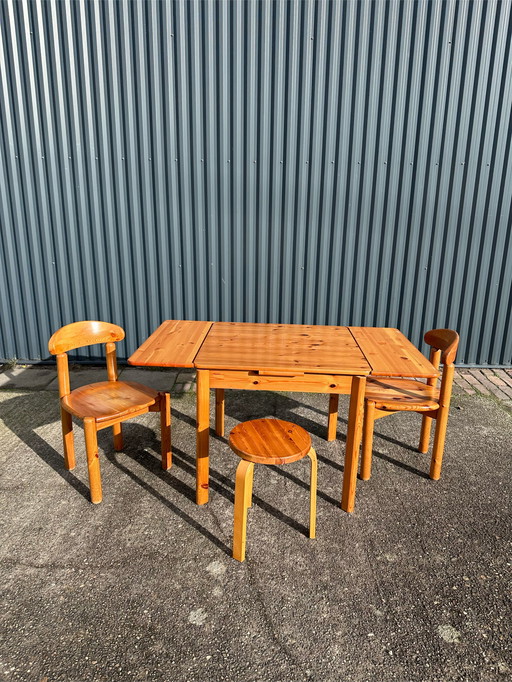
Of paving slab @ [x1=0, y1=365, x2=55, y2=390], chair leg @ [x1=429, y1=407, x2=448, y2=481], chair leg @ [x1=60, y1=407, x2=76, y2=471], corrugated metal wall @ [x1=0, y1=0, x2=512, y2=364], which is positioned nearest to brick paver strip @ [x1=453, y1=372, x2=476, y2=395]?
corrugated metal wall @ [x1=0, y1=0, x2=512, y2=364]

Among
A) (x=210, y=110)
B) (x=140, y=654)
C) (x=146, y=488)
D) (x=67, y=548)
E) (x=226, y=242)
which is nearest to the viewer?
(x=140, y=654)

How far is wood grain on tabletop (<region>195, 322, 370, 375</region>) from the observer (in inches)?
110

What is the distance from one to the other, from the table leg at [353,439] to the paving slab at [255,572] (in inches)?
4.4

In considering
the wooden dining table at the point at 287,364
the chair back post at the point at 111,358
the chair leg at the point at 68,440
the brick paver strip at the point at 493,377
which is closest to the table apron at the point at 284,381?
the wooden dining table at the point at 287,364

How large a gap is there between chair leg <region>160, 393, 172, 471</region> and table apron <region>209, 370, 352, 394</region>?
21.8 inches

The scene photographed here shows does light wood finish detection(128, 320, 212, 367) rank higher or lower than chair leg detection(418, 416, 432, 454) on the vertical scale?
higher

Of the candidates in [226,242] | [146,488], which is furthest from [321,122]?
[146,488]

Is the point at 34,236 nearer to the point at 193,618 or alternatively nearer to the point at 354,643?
the point at 193,618

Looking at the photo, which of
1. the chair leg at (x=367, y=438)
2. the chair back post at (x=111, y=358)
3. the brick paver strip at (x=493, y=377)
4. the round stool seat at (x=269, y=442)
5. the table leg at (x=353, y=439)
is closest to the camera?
the round stool seat at (x=269, y=442)

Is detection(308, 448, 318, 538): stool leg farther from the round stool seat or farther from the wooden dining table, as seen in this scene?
the wooden dining table

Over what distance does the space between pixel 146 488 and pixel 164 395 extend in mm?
664

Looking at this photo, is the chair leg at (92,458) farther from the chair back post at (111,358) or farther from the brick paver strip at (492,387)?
the brick paver strip at (492,387)

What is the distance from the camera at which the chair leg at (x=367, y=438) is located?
3256 millimetres

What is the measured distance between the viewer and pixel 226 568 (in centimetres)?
252
